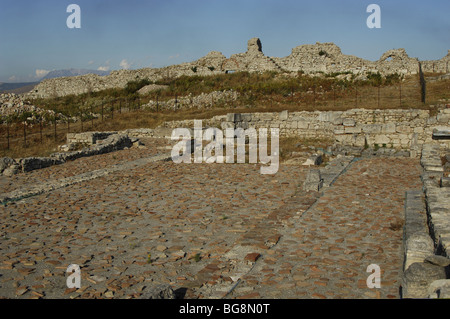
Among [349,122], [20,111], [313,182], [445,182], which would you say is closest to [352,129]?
[349,122]

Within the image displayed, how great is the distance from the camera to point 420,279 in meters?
4.24

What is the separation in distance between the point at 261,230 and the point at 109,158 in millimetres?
10573

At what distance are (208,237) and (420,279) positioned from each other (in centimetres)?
338

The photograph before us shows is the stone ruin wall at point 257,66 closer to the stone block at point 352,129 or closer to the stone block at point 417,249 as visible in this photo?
the stone block at point 352,129

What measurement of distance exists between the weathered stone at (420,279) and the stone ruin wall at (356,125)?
12.2 meters

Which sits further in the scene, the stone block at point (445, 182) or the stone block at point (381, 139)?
the stone block at point (381, 139)

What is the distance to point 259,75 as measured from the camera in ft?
126

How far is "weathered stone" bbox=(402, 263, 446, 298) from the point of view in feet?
13.7

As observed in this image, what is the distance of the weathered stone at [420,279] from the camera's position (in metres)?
4.18

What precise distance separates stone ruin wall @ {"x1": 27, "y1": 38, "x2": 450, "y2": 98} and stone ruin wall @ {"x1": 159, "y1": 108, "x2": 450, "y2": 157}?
13250mm

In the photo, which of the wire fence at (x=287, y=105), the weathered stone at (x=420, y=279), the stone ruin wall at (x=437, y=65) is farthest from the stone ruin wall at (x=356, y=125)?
the stone ruin wall at (x=437, y=65)

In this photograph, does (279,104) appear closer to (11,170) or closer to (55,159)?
(55,159)
